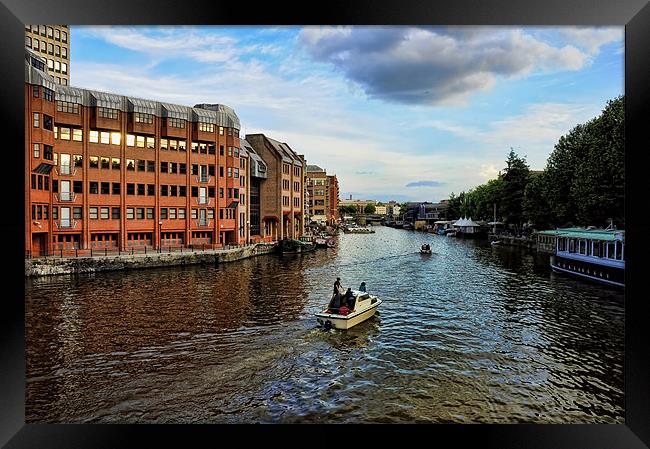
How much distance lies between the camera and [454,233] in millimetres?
102062

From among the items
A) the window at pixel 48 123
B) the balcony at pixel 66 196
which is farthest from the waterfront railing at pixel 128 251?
the window at pixel 48 123

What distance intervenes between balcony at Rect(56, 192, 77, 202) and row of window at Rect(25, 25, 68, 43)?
1849 inches

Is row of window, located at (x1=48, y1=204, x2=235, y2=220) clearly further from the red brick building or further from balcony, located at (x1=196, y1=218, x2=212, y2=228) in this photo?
the red brick building

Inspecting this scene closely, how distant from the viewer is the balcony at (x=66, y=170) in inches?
1500

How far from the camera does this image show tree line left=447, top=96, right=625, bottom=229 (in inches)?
1451

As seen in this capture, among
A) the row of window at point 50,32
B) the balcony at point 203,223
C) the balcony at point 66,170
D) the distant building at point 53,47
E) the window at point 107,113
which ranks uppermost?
the row of window at point 50,32

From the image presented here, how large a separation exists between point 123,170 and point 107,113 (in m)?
5.38

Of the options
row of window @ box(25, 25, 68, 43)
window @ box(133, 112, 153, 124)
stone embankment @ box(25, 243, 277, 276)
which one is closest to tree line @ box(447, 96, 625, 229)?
stone embankment @ box(25, 243, 277, 276)

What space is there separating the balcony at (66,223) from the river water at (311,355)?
31.9 ft

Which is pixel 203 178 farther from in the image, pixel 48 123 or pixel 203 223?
pixel 48 123

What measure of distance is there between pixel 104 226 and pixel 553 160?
54.2 meters

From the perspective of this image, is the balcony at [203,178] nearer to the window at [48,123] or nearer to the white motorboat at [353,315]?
the window at [48,123]
